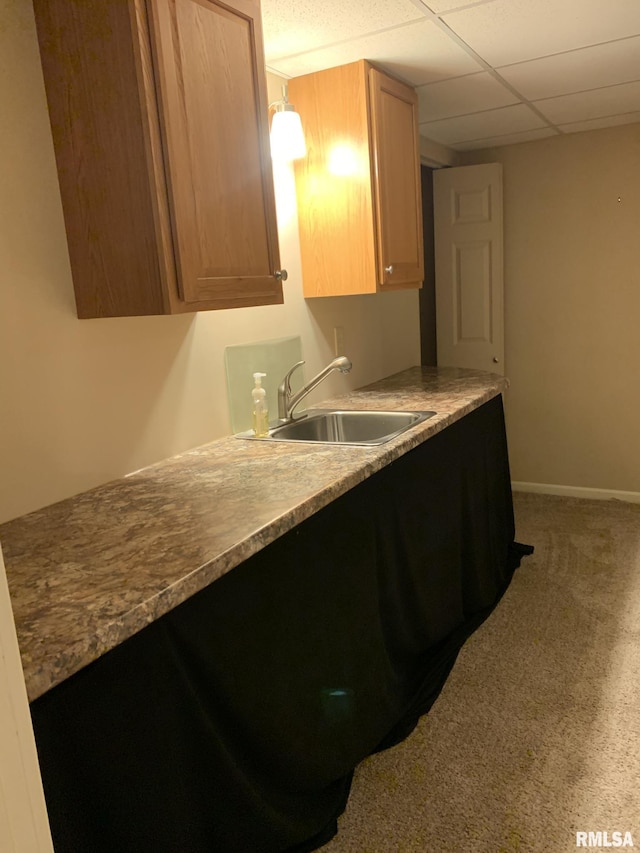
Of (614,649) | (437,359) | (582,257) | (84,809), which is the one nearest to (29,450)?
(84,809)

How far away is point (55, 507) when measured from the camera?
155 centimetres

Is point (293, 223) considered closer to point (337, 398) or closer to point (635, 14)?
point (337, 398)

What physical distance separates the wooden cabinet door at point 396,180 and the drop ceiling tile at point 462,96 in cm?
15

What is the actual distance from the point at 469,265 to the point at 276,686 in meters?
3.22

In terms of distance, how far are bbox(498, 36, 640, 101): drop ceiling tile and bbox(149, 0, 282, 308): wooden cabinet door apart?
1.25m

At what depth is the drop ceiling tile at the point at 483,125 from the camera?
10.3ft

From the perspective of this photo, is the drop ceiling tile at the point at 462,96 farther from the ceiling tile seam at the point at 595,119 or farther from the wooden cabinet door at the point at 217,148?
the wooden cabinet door at the point at 217,148

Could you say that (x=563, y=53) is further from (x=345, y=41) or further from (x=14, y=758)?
(x=14, y=758)

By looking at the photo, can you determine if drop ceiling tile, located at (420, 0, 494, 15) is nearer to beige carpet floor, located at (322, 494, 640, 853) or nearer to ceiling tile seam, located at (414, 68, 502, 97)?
ceiling tile seam, located at (414, 68, 502, 97)

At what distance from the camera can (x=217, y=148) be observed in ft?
5.45

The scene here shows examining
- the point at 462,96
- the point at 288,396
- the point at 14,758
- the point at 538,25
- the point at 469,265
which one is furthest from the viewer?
the point at 469,265

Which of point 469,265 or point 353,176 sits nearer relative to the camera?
point 353,176

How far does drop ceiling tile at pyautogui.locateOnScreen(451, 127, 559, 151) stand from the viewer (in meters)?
3.60

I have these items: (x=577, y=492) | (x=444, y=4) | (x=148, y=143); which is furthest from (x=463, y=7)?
(x=577, y=492)
